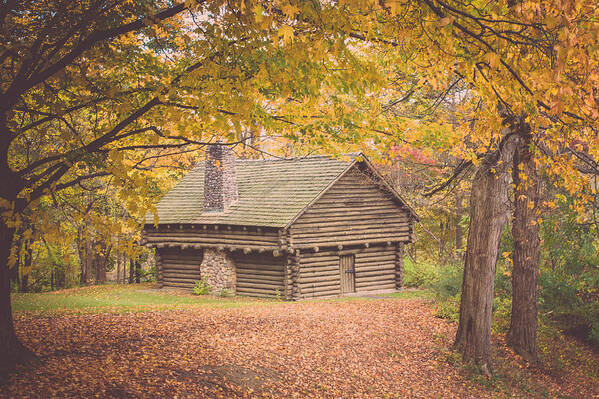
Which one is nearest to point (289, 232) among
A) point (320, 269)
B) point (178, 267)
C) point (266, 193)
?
point (320, 269)

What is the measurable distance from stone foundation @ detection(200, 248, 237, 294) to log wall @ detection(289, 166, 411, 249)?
380cm

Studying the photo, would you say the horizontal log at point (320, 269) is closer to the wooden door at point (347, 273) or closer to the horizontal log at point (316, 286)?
the wooden door at point (347, 273)

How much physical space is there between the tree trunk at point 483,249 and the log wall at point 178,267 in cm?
1533

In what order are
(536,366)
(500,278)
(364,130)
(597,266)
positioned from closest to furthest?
(364,130), (536,366), (597,266), (500,278)

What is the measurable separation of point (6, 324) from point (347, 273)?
1703 cm

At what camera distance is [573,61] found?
5.28m

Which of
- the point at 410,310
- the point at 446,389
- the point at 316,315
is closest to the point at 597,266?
the point at 410,310

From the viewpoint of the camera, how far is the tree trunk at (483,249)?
29.7 feet

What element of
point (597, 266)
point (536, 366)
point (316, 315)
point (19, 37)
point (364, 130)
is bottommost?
point (536, 366)

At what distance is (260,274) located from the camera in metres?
20.8

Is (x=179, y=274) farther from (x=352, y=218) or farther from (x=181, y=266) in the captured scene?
(x=352, y=218)

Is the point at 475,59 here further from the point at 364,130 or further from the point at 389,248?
the point at 389,248

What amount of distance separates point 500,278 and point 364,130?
959 centimetres

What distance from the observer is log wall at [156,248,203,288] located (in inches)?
881
